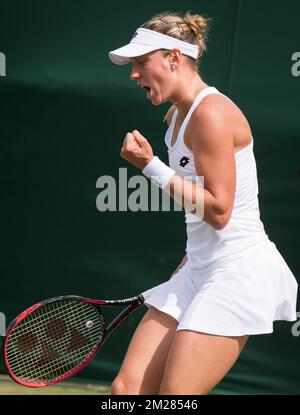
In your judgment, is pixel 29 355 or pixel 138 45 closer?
pixel 138 45

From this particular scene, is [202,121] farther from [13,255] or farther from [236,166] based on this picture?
[13,255]

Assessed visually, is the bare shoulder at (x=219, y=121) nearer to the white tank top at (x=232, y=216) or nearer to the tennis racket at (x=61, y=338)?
the white tank top at (x=232, y=216)

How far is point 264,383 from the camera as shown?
416 centimetres

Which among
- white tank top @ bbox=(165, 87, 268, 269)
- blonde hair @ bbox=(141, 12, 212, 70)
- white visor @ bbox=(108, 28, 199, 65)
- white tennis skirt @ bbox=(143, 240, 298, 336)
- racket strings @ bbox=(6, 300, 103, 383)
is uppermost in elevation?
blonde hair @ bbox=(141, 12, 212, 70)

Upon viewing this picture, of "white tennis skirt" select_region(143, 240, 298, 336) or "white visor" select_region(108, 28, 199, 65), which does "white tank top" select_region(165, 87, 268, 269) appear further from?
"white visor" select_region(108, 28, 199, 65)

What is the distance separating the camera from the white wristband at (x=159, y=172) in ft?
8.75

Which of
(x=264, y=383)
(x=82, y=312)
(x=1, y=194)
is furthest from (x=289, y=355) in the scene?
(x=1, y=194)

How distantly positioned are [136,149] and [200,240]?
38cm

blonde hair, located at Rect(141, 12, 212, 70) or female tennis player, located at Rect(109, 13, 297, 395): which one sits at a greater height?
blonde hair, located at Rect(141, 12, 212, 70)

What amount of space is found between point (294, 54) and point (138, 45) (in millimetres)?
1385

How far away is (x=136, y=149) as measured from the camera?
8.70 feet

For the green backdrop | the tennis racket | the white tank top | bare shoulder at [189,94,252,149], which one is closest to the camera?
bare shoulder at [189,94,252,149]

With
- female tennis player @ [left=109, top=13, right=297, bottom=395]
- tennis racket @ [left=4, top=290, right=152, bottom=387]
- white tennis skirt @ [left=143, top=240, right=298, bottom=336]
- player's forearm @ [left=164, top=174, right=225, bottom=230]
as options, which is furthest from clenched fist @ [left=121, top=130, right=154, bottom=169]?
tennis racket @ [left=4, top=290, right=152, bottom=387]

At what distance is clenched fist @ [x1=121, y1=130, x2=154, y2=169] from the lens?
2.64 meters
